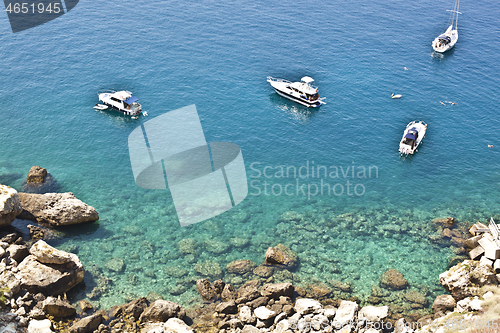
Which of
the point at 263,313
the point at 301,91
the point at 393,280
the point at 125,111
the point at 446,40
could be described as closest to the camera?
the point at 263,313

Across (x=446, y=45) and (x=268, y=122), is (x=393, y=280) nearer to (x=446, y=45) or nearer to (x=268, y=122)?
(x=268, y=122)

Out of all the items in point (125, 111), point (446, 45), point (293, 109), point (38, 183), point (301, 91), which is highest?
point (446, 45)

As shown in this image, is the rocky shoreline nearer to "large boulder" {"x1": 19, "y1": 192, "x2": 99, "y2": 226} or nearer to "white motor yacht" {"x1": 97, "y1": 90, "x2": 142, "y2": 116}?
"large boulder" {"x1": 19, "y1": 192, "x2": 99, "y2": 226}

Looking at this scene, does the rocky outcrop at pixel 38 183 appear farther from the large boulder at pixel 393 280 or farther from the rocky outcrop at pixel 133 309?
the large boulder at pixel 393 280

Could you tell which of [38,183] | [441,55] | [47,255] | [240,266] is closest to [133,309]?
[47,255]

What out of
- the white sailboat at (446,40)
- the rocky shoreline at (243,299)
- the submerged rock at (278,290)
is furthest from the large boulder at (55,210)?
the white sailboat at (446,40)

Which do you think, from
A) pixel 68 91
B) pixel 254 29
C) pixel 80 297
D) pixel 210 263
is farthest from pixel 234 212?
pixel 254 29

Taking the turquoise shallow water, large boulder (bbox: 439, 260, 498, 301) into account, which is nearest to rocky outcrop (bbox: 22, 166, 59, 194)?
the turquoise shallow water
